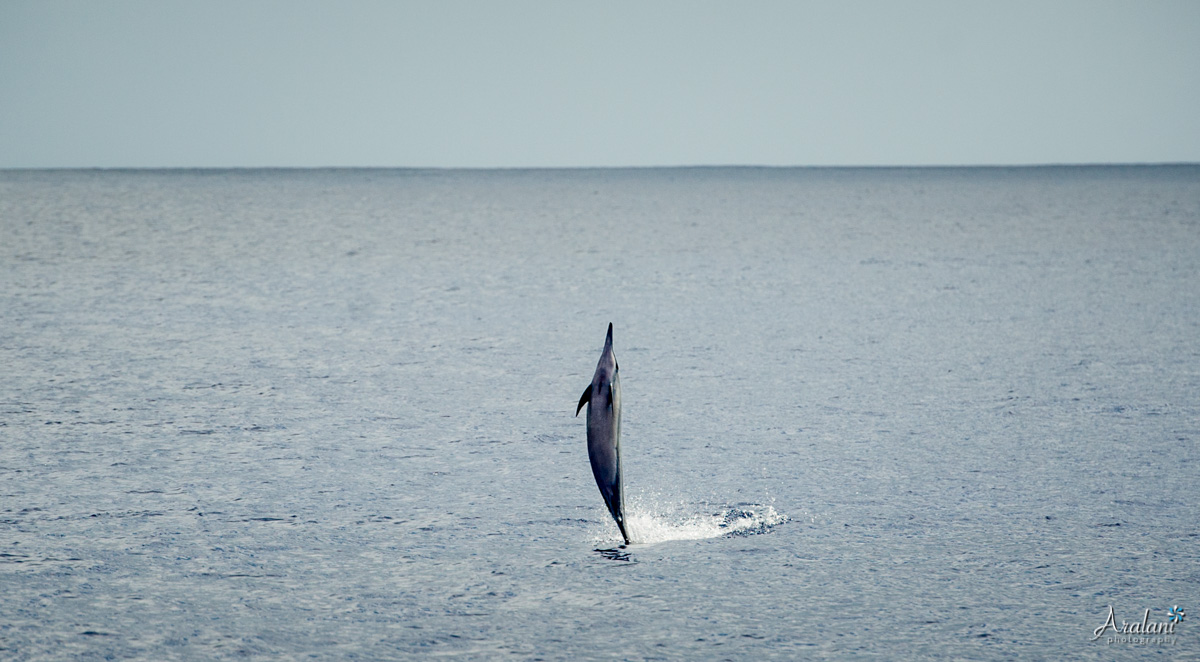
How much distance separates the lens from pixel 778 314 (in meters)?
7.93

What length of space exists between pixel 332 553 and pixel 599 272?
7.15 m

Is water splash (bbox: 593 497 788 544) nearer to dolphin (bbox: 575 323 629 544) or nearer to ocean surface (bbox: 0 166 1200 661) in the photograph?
ocean surface (bbox: 0 166 1200 661)

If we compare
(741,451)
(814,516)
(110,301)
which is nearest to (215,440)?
(741,451)

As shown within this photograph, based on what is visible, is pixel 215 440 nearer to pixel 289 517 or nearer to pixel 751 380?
pixel 289 517

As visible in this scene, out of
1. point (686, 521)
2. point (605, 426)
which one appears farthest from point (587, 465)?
point (605, 426)

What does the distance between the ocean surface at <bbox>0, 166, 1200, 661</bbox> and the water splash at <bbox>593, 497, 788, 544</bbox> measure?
0.6 inches

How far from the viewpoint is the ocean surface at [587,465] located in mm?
2846

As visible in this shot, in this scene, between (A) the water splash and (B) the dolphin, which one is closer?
(B) the dolphin

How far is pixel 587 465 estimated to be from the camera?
4.30m

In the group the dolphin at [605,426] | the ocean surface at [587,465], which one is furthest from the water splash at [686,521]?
the dolphin at [605,426]

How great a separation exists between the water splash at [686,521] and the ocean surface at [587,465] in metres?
0.02

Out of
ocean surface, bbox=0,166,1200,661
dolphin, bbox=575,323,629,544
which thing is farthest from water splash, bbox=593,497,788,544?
dolphin, bbox=575,323,629,544

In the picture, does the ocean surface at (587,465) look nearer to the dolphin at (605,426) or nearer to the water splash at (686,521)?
the water splash at (686,521)

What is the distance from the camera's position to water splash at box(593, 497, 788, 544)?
11.5 feet
